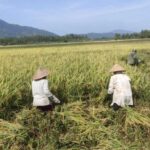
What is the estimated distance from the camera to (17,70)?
9.40 metres

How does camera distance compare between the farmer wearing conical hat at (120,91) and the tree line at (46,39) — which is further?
the tree line at (46,39)

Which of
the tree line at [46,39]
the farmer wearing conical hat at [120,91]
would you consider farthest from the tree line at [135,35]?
the farmer wearing conical hat at [120,91]

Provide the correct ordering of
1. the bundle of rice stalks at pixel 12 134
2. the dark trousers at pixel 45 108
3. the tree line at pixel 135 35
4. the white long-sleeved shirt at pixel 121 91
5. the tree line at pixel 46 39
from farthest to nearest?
the tree line at pixel 46 39 < the tree line at pixel 135 35 < the white long-sleeved shirt at pixel 121 91 < the dark trousers at pixel 45 108 < the bundle of rice stalks at pixel 12 134

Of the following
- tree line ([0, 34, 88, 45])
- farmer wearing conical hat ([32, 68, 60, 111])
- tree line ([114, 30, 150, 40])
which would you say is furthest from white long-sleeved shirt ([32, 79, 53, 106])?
tree line ([0, 34, 88, 45])

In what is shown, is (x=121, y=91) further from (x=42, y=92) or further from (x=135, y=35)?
(x=135, y=35)

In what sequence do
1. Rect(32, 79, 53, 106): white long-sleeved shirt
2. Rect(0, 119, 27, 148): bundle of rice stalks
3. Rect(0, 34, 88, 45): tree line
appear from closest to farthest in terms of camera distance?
Rect(0, 119, 27, 148): bundle of rice stalks
Rect(32, 79, 53, 106): white long-sleeved shirt
Rect(0, 34, 88, 45): tree line

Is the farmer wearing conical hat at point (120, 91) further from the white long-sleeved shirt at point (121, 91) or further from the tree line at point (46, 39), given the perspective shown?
the tree line at point (46, 39)

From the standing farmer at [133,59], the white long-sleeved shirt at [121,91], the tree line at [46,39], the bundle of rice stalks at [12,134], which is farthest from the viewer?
the tree line at [46,39]

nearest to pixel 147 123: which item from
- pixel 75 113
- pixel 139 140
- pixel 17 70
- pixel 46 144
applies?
pixel 139 140

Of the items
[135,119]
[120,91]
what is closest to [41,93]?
[120,91]

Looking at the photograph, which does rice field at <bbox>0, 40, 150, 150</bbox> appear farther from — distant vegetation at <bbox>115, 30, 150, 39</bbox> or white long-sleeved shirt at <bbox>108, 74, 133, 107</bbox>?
distant vegetation at <bbox>115, 30, 150, 39</bbox>

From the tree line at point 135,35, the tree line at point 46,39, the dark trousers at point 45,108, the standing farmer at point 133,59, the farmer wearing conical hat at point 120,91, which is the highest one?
the farmer wearing conical hat at point 120,91

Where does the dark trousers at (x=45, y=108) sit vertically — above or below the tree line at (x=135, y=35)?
above

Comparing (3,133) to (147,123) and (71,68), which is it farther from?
(71,68)
